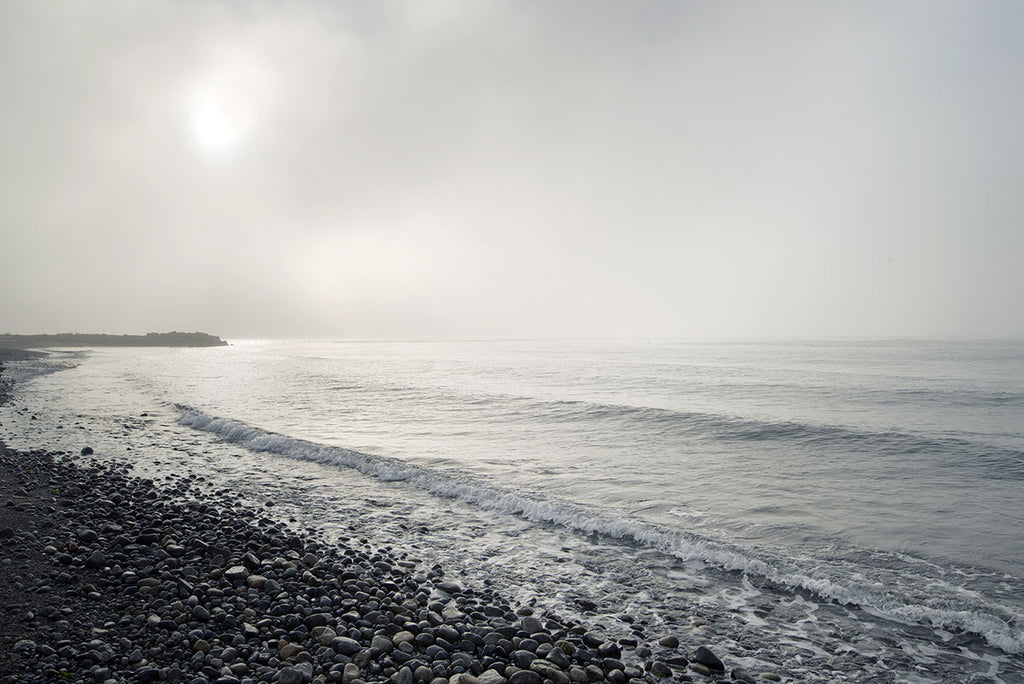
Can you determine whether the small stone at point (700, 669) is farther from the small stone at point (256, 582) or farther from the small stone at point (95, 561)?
the small stone at point (95, 561)

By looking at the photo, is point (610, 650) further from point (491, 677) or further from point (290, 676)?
point (290, 676)

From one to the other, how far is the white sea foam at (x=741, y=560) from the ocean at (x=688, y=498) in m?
0.05

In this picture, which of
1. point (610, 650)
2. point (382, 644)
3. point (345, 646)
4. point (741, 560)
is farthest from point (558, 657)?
point (741, 560)

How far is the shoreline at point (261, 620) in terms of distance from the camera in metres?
6.08

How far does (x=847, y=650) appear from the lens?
7.36 meters

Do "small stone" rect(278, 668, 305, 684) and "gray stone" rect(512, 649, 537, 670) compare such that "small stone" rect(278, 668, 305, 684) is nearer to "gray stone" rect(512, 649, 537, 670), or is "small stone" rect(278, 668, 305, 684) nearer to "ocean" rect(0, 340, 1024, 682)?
"gray stone" rect(512, 649, 537, 670)

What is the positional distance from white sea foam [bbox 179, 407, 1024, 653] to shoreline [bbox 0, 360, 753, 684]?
3559 millimetres

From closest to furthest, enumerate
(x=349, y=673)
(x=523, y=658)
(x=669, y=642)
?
Result: (x=349, y=673) < (x=523, y=658) < (x=669, y=642)

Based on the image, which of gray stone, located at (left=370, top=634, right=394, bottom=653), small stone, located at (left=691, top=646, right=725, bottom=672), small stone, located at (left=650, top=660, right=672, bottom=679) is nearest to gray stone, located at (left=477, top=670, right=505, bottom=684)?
gray stone, located at (left=370, top=634, right=394, bottom=653)

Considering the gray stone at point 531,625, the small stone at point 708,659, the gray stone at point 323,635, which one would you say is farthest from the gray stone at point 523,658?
the gray stone at point 323,635

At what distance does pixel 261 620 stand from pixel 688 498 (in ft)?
37.0

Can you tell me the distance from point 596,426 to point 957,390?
29535 millimetres

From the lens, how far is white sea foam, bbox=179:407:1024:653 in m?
8.13

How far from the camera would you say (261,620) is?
290 inches
